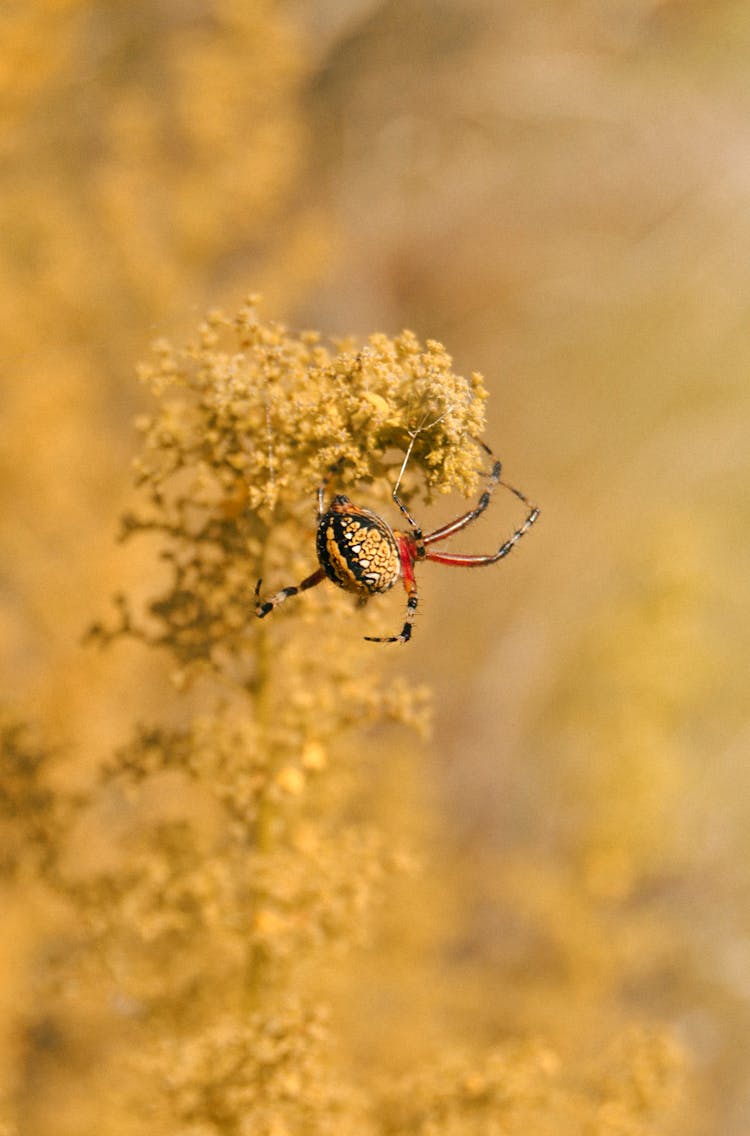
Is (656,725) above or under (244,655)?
above

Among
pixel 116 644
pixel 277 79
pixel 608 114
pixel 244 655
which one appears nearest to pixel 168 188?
pixel 277 79

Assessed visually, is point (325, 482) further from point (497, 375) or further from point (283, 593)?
point (497, 375)

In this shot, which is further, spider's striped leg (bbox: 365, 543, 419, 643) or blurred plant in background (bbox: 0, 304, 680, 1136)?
spider's striped leg (bbox: 365, 543, 419, 643)

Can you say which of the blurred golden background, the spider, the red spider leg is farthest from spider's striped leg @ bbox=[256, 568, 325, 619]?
the blurred golden background

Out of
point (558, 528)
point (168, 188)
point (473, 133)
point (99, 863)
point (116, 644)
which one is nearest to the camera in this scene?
point (99, 863)

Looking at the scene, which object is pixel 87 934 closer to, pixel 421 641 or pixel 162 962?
pixel 162 962

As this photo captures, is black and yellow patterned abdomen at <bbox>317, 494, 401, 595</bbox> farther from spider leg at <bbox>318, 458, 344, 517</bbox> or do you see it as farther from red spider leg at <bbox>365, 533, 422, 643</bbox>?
red spider leg at <bbox>365, 533, 422, 643</bbox>

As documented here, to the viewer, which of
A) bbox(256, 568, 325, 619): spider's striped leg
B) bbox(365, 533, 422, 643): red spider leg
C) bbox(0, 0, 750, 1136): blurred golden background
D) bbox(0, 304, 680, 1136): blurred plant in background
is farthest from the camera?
bbox(0, 0, 750, 1136): blurred golden background

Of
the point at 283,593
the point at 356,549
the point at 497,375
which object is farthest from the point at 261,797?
the point at 497,375
